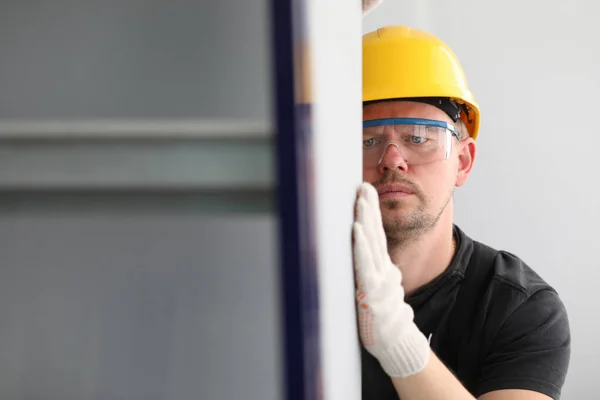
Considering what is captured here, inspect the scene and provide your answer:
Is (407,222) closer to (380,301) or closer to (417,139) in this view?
(417,139)

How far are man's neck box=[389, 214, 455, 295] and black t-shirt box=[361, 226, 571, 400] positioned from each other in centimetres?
3

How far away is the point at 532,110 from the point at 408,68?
0.96 meters

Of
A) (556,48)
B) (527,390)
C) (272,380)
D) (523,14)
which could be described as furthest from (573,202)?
(272,380)

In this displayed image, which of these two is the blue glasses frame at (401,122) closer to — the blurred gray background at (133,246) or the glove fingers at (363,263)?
the blurred gray background at (133,246)

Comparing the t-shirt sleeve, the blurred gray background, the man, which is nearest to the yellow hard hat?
the man

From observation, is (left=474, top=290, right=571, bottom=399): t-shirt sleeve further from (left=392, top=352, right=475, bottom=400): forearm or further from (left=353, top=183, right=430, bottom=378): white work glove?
(left=353, top=183, right=430, bottom=378): white work glove

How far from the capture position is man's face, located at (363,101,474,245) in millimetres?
1551

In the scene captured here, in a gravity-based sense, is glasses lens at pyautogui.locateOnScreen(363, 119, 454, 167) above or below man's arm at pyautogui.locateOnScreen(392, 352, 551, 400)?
above

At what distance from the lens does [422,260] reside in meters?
1.73

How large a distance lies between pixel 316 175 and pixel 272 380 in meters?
1.08

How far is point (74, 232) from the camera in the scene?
150cm

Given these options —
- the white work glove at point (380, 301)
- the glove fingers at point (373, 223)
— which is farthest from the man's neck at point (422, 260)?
the glove fingers at point (373, 223)

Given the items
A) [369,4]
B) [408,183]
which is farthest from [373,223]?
[369,4]

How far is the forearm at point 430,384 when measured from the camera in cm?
123
